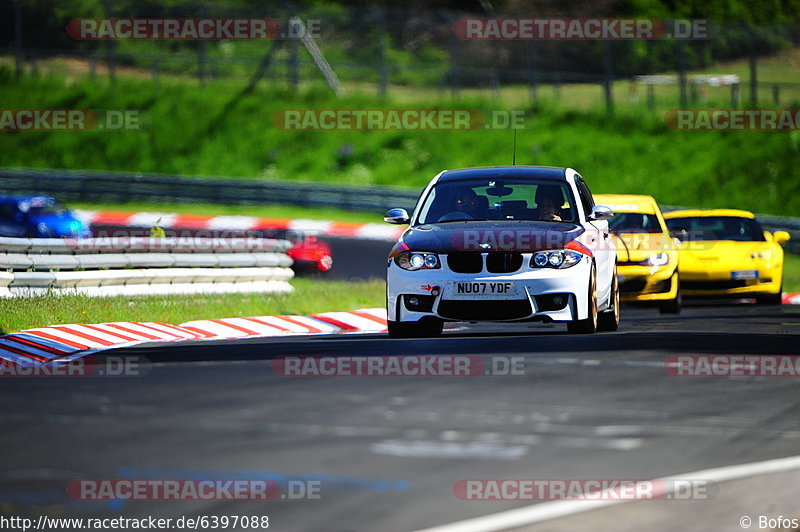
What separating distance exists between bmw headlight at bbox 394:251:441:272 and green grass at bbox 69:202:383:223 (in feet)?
77.6

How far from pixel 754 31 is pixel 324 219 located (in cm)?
1232

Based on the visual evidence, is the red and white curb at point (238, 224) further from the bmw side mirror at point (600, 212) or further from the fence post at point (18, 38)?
the bmw side mirror at point (600, 212)

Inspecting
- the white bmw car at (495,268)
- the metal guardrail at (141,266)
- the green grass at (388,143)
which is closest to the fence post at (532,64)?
the green grass at (388,143)

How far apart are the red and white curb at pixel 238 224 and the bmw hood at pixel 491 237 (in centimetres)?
1905

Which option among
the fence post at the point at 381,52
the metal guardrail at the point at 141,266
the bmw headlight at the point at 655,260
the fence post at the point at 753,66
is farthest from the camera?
the fence post at the point at 381,52

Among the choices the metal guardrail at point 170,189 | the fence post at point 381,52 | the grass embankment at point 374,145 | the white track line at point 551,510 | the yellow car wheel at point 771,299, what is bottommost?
the white track line at point 551,510

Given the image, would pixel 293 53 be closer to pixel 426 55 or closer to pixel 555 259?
pixel 426 55

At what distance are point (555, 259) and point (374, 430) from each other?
4878 mm

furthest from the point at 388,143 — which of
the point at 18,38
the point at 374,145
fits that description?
the point at 18,38

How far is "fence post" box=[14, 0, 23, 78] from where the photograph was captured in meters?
40.0

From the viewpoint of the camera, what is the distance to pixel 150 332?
13383mm

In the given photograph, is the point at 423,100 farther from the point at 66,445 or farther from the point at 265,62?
the point at 66,445

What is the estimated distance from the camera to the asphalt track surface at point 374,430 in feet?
19.7

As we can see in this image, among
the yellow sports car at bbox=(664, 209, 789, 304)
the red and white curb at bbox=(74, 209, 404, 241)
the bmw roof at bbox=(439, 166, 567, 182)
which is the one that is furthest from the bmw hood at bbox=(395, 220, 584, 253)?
the red and white curb at bbox=(74, 209, 404, 241)
